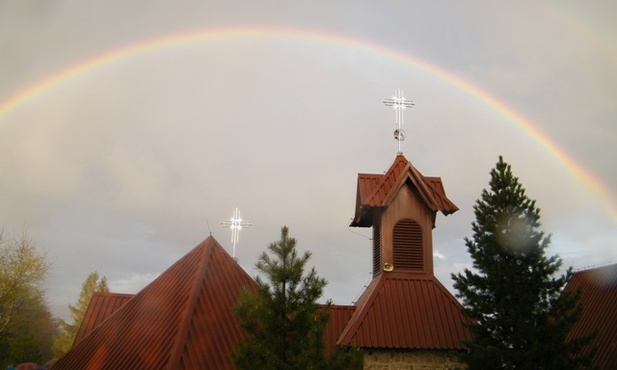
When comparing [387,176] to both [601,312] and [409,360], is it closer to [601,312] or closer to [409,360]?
[409,360]

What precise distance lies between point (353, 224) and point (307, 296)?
36.3 feet

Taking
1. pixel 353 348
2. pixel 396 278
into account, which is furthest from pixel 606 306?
pixel 353 348

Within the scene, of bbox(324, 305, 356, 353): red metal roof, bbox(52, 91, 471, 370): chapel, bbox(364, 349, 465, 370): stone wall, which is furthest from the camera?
bbox(324, 305, 356, 353): red metal roof

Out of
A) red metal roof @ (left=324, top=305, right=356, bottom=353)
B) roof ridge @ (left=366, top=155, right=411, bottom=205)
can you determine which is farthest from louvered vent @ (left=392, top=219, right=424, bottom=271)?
red metal roof @ (left=324, top=305, right=356, bottom=353)

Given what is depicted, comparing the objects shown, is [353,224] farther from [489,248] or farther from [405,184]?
[489,248]

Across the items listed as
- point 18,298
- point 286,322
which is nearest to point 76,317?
point 18,298

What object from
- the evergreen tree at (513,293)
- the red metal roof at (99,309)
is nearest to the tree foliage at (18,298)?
the red metal roof at (99,309)

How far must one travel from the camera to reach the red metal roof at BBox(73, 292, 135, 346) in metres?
20.5

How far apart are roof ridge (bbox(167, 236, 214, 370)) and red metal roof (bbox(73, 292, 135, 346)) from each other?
19.3 ft

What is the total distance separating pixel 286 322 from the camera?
11211 mm

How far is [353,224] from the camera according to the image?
2236cm

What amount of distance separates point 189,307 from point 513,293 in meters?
9.31

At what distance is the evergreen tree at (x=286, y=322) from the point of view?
10695 millimetres

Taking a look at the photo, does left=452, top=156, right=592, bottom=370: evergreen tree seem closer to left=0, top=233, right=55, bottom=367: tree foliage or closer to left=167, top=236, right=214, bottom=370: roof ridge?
left=167, top=236, right=214, bottom=370: roof ridge
